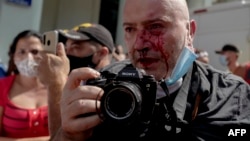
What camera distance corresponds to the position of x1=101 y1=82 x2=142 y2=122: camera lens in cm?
135

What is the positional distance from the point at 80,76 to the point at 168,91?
0.30 m

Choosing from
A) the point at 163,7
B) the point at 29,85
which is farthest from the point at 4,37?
the point at 163,7

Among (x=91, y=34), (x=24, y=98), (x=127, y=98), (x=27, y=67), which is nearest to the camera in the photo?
(x=127, y=98)

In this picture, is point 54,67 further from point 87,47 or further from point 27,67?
point 27,67

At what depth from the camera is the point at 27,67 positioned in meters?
3.28

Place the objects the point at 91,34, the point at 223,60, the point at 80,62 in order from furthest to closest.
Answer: the point at 223,60
the point at 91,34
the point at 80,62

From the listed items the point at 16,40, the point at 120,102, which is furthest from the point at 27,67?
the point at 120,102

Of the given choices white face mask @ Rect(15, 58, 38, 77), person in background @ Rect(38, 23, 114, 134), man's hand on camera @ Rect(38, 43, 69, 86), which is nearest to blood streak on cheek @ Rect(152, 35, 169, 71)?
man's hand on camera @ Rect(38, 43, 69, 86)

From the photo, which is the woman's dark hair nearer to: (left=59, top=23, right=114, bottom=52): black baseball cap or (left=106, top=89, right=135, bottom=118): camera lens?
(left=59, top=23, right=114, bottom=52): black baseball cap

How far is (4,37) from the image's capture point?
17.8ft

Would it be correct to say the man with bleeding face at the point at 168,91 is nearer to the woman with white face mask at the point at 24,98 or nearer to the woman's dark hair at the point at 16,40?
the woman with white face mask at the point at 24,98

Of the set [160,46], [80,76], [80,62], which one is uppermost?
[160,46]

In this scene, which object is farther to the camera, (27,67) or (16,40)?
(16,40)

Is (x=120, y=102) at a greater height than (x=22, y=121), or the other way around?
(x=120, y=102)
